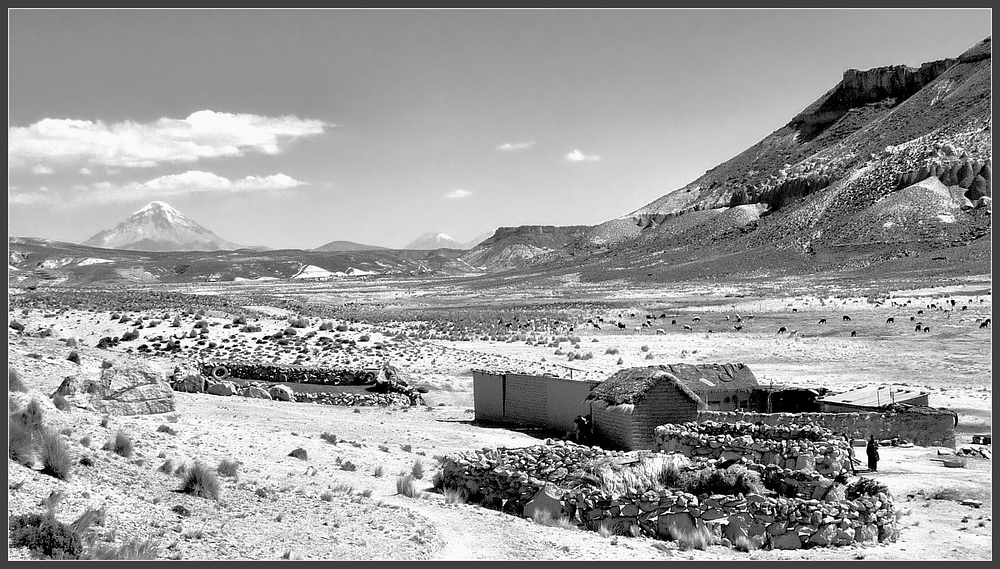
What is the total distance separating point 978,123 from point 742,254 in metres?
46.1

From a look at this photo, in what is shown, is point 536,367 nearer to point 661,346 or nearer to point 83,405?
point 661,346

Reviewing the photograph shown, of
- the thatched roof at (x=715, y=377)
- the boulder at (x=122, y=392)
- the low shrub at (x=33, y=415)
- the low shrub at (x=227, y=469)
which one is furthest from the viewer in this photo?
the thatched roof at (x=715, y=377)

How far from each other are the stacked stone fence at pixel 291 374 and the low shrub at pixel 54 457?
686 inches

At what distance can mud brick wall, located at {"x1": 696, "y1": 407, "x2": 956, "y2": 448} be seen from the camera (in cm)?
1798

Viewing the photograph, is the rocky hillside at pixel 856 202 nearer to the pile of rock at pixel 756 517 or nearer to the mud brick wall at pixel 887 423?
the mud brick wall at pixel 887 423

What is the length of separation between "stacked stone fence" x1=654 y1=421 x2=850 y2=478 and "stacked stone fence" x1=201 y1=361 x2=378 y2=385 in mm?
15314

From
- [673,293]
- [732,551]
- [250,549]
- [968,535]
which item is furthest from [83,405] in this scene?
[673,293]

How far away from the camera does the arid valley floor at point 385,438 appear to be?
31.4 ft

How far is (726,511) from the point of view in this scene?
10.3 m

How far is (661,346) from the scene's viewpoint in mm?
43000

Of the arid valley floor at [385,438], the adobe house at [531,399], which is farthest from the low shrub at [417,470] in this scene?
the adobe house at [531,399]

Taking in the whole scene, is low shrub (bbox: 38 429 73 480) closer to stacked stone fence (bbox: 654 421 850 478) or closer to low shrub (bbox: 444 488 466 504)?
low shrub (bbox: 444 488 466 504)

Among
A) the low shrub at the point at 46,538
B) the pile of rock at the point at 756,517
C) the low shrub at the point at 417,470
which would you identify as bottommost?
the low shrub at the point at 417,470

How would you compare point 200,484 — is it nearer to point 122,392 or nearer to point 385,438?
point 122,392
